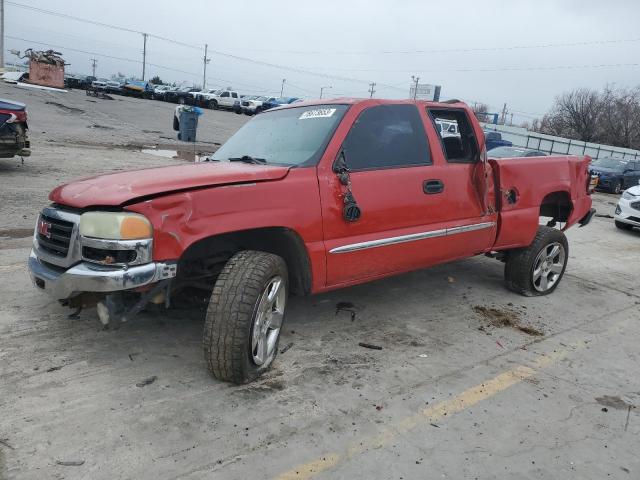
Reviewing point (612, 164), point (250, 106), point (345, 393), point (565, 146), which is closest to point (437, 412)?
point (345, 393)

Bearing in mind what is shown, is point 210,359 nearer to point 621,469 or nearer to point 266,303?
point 266,303

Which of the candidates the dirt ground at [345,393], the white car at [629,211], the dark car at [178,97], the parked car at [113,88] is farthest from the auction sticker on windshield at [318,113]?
the parked car at [113,88]

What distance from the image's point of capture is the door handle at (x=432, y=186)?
422 centimetres

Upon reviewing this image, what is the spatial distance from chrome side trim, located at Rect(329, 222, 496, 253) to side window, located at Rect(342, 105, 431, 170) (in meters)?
0.55

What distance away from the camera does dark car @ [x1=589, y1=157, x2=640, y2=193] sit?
67.5ft

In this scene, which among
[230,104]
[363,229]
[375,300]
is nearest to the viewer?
[363,229]

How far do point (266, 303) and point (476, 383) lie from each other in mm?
1506

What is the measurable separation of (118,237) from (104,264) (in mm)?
184

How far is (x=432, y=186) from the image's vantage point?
4281 mm

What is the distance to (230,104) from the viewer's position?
46438 millimetres

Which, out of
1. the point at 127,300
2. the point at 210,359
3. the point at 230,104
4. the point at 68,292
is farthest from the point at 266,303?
the point at 230,104

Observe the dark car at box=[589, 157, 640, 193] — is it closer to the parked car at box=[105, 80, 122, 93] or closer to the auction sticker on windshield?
the auction sticker on windshield

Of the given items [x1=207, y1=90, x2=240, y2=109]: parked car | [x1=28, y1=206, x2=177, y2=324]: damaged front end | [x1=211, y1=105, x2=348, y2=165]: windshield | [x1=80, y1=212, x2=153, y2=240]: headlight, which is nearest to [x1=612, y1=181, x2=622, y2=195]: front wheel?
[x1=211, y1=105, x2=348, y2=165]: windshield

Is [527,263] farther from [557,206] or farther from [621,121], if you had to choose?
[621,121]
